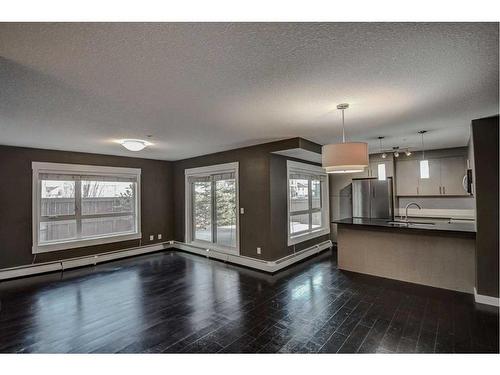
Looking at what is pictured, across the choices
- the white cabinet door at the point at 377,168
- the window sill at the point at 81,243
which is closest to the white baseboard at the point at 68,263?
the window sill at the point at 81,243

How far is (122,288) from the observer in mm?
3732

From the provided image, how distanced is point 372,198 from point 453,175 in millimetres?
1606

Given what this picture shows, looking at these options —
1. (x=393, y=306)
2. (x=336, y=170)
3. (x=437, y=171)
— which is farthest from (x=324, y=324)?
(x=437, y=171)

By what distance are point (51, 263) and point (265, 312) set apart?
14.3 ft

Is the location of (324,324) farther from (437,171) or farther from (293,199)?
(437,171)

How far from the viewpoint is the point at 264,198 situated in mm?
4594

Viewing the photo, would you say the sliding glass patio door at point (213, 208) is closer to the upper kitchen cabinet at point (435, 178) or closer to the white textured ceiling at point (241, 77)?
the white textured ceiling at point (241, 77)

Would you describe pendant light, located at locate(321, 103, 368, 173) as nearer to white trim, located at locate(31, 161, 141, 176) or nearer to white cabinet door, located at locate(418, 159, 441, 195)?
white cabinet door, located at locate(418, 159, 441, 195)

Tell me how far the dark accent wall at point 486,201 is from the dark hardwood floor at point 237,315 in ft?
1.32

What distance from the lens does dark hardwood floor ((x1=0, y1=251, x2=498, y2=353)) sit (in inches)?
89.1

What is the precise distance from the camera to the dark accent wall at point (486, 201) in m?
2.96

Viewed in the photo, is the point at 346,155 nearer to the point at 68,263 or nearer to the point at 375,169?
the point at 375,169

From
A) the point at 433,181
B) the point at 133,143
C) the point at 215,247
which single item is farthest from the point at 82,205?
the point at 433,181

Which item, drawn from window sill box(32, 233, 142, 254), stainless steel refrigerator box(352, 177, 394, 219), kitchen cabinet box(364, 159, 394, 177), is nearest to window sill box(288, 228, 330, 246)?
stainless steel refrigerator box(352, 177, 394, 219)
